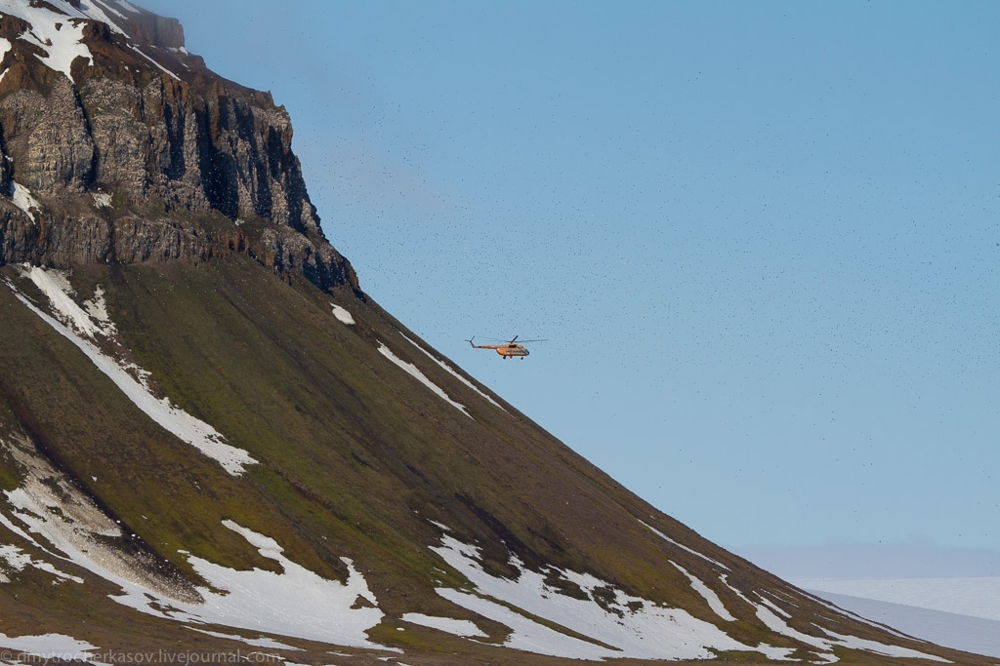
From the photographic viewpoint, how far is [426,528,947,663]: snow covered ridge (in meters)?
155

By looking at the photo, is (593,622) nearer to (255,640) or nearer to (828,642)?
(828,642)

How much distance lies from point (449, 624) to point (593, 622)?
28711 millimetres

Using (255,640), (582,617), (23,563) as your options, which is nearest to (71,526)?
(23,563)

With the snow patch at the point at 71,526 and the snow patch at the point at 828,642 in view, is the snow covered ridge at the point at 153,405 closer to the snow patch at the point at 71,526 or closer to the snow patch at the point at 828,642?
the snow patch at the point at 71,526

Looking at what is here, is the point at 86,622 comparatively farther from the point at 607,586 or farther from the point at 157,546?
the point at 607,586

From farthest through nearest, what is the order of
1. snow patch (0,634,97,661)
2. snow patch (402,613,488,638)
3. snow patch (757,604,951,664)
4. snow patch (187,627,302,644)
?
snow patch (757,604,951,664), snow patch (402,613,488,638), snow patch (187,627,302,644), snow patch (0,634,97,661)

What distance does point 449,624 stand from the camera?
497ft

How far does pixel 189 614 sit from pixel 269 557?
26.1 metres

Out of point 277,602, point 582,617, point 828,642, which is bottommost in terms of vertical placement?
point 277,602

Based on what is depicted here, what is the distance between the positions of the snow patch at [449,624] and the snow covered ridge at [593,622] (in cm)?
17

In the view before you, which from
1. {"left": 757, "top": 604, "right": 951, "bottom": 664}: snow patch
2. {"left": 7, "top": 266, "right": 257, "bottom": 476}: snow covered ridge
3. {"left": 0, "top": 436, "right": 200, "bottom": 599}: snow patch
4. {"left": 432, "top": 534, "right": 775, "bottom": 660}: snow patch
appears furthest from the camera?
{"left": 757, "top": 604, "right": 951, "bottom": 664}: snow patch

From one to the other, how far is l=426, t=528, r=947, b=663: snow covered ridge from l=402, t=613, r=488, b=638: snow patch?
0.55 ft

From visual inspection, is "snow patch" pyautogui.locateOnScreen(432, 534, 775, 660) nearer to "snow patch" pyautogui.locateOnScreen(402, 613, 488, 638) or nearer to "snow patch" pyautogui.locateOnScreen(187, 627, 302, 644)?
"snow patch" pyautogui.locateOnScreen(402, 613, 488, 638)

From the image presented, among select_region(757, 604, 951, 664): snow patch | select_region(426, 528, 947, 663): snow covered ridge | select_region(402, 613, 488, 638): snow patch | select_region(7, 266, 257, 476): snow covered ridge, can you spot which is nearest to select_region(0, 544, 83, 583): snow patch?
select_region(402, 613, 488, 638): snow patch
